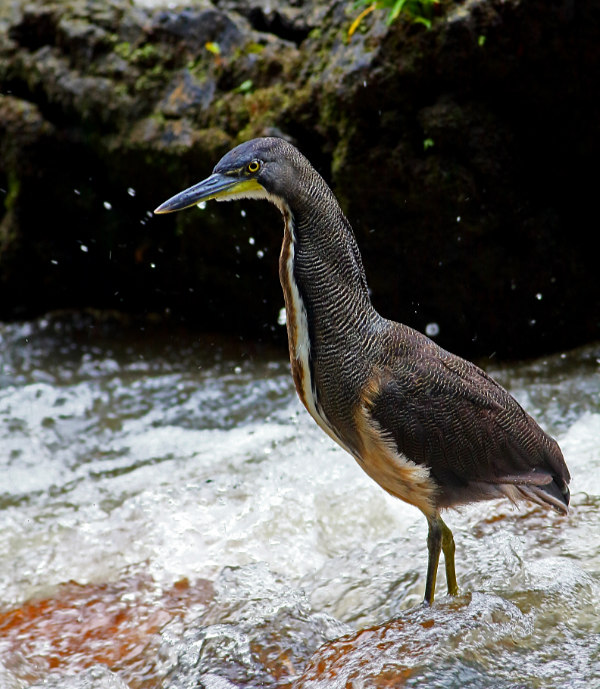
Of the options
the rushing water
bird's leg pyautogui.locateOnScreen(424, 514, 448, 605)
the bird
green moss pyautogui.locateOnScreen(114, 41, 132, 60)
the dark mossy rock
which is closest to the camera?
the rushing water

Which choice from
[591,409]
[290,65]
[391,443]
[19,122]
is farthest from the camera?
[19,122]

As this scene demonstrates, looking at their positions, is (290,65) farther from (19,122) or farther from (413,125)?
(19,122)

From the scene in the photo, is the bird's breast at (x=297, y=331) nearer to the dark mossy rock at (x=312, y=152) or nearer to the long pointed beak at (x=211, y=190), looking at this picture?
the long pointed beak at (x=211, y=190)

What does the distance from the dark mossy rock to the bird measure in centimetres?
234

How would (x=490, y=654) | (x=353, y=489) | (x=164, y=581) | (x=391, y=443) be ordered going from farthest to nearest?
(x=353, y=489)
(x=164, y=581)
(x=391, y=443)
(x=490, y=654)

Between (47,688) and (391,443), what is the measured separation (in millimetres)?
1661

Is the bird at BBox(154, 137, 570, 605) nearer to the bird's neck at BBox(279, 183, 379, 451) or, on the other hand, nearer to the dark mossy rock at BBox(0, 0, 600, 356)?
the bird's neck at BBox(279, 183, 379, 451)

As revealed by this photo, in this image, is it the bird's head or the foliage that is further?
the foliage

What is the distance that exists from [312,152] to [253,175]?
2628 millimetres

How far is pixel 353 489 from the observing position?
4711 mm

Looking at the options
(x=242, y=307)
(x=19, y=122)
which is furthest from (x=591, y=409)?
(x=19, y=122)

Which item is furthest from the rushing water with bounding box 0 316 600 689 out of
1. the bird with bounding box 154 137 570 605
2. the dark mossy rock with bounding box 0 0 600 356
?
the dark mossy rock with bounding box 0 0 600 356

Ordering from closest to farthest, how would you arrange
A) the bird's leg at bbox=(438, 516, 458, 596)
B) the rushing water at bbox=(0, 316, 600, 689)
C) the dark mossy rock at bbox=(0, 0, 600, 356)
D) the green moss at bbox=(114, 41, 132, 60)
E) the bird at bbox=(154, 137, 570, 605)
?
1. the rushing water at bbox=(0, 316, 600, 689)
2. the bird at bbox=(154, 137, 570, 605)
3. the bird's leg at bbox=(438, 516, 458, 596)
4. the dark mossy rock at bbox=(0, 0, 600, 356)
5. the green moss at bbox=(114, 41, 132, 60)

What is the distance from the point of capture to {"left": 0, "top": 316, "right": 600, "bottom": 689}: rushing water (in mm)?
3148
